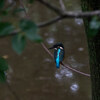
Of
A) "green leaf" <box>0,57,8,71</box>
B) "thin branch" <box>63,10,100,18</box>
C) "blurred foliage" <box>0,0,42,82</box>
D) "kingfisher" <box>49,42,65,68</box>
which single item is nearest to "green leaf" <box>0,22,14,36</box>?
"blurred foliage" <box>0,0,42,82</box>

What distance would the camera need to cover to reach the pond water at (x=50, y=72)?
3.76 m

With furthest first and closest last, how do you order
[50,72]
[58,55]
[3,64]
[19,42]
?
[50,72] → [58,55] → [3,64] → [19,42]

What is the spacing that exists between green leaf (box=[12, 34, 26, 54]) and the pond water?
3.02 metres

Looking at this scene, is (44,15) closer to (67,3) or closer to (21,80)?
(67,3)

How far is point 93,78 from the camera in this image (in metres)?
1.65

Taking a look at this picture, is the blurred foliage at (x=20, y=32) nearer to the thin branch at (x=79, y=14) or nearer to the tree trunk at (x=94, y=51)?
the thin branch at (x=79, y=14)

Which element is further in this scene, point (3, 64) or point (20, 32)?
point (3, 64)

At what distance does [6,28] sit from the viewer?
668 mm

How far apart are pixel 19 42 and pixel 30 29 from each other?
0.12 feet

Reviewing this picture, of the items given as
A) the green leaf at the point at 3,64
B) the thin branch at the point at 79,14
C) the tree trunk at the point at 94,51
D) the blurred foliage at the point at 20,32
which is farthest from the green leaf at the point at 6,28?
the tree trunk at the point at 94,51

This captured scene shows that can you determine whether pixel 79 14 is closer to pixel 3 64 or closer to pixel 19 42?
pixel 19 42

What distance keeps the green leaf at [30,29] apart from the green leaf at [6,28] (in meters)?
0.02

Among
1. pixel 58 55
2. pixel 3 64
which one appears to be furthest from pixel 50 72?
pixel 3 64

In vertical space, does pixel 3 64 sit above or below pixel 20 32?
below
